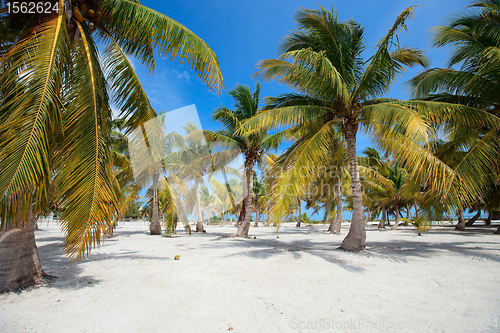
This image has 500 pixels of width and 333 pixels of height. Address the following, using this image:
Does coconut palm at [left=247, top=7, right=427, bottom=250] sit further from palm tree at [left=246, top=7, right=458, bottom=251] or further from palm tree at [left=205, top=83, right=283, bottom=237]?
palm tree at [left=205, top=83, right=283, bottom=237]

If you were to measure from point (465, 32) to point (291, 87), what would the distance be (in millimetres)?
6555

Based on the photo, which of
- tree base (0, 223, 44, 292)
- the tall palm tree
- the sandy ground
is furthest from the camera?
the tall palm tree

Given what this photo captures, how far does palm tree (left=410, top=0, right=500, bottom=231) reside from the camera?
21.7ft

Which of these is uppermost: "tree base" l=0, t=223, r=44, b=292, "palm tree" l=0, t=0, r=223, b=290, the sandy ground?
"palm tree" l=0, t=0, r=223, b=290

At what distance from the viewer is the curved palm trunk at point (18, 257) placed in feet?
11.7

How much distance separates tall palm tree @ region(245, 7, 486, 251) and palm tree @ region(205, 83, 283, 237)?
14.8ft

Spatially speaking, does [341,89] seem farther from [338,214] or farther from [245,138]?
[338,214]

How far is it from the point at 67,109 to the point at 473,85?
35.9 feet

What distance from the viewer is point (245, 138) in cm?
1223

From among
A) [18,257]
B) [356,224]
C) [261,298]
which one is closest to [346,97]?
[356,224]

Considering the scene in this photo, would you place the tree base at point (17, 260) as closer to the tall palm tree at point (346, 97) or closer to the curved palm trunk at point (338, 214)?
the tall palm tree at point (346, 97)

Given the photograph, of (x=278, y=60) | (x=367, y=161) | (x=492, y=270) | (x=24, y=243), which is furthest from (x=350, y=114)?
(x=367, y=161)

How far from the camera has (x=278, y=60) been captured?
6.96 metres

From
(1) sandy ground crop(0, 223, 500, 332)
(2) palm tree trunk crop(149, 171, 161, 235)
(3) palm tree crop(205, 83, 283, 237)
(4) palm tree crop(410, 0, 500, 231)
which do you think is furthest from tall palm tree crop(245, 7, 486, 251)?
(2) palm tree trunk crop(149, 171, 161, 235)
